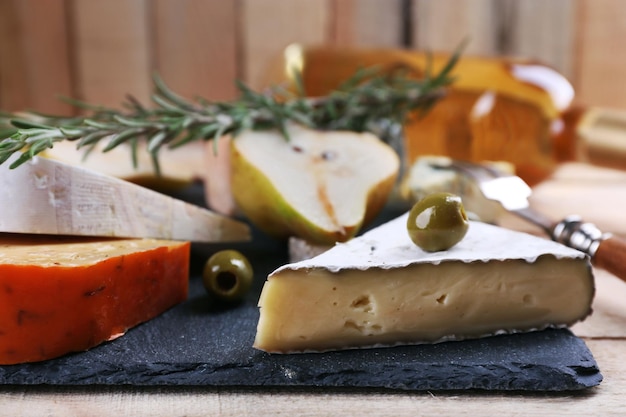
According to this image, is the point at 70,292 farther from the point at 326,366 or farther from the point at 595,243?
the point at 595,243

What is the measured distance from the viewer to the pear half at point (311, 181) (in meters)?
1.00

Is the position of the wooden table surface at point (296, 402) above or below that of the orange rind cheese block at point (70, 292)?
below

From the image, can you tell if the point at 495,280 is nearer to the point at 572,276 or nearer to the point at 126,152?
the point at 572,276

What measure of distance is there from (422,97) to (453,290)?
0.73m

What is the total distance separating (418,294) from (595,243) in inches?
12.0

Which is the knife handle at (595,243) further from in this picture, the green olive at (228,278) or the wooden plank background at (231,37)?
the wooden plank background at (231,37)

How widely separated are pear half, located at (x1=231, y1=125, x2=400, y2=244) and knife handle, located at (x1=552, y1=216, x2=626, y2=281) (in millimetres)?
281

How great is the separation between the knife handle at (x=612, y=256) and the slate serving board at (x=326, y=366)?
0.15 m

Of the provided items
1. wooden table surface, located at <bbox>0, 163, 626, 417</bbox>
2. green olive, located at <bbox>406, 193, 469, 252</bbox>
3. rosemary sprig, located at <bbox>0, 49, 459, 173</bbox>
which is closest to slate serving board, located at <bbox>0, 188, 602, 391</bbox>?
wooden table surface, located at <bbox>0, 163, 626, 417</bbox>

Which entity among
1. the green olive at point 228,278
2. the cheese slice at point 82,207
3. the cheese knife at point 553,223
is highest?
the cheese slice at point 82,207

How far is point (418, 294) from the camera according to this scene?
0.78 metres

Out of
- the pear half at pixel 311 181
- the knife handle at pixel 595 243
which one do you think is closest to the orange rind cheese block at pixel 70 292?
the pear half at pixel 311 181

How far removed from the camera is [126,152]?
4.20 ft

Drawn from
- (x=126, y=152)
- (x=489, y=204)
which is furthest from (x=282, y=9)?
(x=489, y=204)
